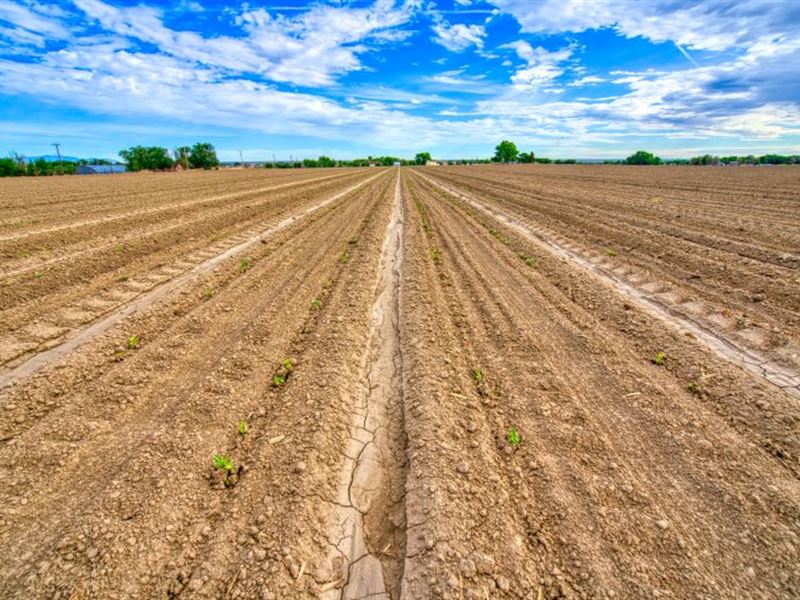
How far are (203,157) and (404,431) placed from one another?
129275mm

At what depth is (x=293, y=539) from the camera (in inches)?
115

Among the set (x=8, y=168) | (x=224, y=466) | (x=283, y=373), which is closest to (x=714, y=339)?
(x=283, y=373)

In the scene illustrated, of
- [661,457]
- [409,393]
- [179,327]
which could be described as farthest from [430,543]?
[179,327]

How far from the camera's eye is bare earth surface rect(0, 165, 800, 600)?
2738 mm

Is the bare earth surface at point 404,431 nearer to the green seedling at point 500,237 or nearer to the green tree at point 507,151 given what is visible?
the green seedling at point 500,237

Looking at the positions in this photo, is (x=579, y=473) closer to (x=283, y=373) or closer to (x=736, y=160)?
(x=283, y=373)

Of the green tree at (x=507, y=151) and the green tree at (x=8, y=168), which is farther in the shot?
the green tree at (x=507, y=151)

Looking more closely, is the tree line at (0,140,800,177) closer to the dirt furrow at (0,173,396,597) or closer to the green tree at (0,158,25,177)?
the green tree at (0,158,25,177)

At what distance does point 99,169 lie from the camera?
94250 mm

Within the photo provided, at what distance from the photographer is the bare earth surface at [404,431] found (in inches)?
108

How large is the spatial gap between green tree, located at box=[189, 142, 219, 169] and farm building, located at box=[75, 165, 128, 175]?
17375 mm

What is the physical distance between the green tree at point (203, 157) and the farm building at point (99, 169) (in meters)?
17.4

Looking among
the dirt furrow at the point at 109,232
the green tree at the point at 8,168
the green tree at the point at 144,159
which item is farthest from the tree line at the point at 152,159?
the dirt furrow at the point at 109,232

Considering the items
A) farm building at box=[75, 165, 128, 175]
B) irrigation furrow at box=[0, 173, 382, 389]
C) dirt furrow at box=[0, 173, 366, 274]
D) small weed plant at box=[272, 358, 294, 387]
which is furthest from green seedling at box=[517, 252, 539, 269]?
farm building at box=[75, 165, 128, 175]
